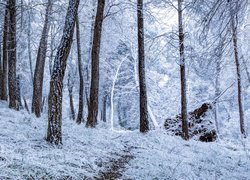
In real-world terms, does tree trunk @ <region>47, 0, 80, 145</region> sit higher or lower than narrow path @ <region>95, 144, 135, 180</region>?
higher

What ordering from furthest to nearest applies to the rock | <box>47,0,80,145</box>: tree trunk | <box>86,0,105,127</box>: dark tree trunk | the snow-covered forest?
the rock
<box>86,0,105,127</box>: dark tree trunk
<box>47,0,80,145</box>: tree trunk
the snow-covered forest

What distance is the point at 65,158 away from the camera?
5086 mm

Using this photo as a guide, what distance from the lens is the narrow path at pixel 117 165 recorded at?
4960 millimetres

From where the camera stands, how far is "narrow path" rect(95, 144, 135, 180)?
4.96 meters

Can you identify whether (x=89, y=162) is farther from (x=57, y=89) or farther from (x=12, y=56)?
(x=12, y=56)

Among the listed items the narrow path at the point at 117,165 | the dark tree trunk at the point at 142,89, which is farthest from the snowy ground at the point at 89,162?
the dark tree trunk at the point at 142,89

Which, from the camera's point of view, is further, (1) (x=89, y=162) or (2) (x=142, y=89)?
(2) (x=142, y=89)

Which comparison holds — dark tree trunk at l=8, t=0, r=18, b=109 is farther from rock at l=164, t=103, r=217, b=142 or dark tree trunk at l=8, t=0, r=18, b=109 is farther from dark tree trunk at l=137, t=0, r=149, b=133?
rock at l=164, t=103, r=217, b=142

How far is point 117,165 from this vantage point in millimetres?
5848

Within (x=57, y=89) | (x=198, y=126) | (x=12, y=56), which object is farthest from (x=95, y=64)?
(x=198, y=126)

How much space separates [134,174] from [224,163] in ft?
9.41

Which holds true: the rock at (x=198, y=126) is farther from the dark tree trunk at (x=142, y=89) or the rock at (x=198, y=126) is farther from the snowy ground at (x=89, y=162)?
the snowy ground at (x=89, y=162)

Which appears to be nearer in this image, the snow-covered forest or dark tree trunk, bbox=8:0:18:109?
the snow-covered forest

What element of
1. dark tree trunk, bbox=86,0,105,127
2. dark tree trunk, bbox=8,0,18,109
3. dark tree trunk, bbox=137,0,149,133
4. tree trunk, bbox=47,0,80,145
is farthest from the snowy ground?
dark tree trunk, bbox=8,0,18,109
